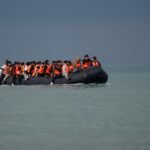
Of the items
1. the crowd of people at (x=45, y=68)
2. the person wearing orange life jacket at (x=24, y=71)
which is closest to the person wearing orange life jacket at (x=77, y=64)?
the crowd of people at (x=45, y=68)

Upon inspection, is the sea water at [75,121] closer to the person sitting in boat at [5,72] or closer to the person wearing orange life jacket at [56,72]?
the person wearing orange life jacket at [56,72]

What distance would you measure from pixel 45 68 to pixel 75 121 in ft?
59.4

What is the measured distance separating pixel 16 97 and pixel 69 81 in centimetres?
501

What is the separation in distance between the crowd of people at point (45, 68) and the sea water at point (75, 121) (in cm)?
314

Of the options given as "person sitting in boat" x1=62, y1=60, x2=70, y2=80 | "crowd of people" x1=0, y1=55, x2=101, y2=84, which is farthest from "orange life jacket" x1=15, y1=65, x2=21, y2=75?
"person sitting in boat" x1=62, y1=60, x2=70, y2=80

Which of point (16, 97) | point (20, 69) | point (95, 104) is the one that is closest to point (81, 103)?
point (95, 104)

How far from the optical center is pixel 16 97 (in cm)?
3822

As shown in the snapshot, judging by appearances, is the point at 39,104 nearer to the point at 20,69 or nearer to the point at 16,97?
the point at 16,97

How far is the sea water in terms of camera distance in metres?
20.3

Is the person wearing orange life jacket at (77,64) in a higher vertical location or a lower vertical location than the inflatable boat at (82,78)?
higher

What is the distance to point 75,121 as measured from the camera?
2539cm

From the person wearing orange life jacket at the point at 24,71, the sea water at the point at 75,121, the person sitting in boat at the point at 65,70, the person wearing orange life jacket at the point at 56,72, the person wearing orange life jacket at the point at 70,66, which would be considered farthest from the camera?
the person wearing orange life jacket at the point at 24,71

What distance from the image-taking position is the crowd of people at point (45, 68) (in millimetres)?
42844

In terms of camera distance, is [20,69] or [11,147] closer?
[11,147]
